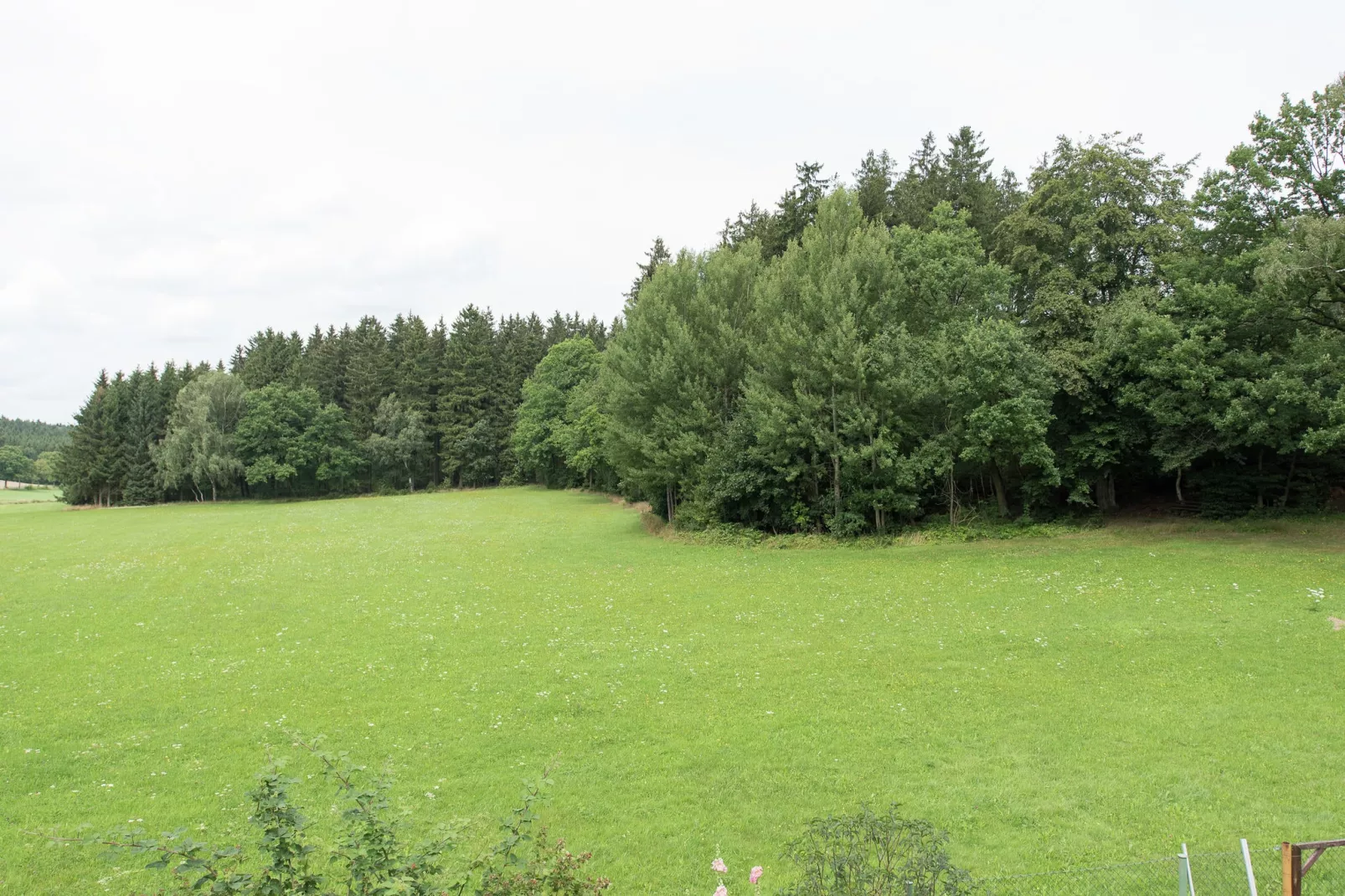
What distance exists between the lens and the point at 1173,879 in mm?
7629

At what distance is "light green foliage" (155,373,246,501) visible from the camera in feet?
252

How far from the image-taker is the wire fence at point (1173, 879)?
7262 mm

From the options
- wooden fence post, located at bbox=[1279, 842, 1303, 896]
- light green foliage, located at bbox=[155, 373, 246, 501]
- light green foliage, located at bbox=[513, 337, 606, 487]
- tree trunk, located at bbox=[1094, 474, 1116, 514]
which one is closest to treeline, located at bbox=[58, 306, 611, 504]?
light green foliage, located at bbox=[155, 373, 246, 501]

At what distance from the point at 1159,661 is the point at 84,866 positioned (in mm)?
18547

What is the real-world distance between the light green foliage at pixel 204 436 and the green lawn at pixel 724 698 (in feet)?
174

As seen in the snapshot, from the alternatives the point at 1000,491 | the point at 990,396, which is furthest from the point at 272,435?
the point at 990,396

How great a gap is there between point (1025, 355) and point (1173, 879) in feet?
89.7

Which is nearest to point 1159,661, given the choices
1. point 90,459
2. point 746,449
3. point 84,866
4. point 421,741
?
point 421,741

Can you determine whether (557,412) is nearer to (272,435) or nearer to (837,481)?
(272,435)

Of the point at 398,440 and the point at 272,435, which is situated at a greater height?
the point at 272,435

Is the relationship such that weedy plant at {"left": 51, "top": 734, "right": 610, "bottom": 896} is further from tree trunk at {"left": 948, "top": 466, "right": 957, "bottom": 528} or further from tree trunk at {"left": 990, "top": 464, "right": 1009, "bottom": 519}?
tree trunk at {"left": 990, "top": 464, "right": 1009, "bottom": 519}

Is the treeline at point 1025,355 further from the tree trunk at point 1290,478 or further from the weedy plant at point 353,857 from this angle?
the weedy plant at point 353,857

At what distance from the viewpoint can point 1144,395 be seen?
3053 cm

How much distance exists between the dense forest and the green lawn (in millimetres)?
5984
